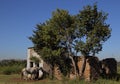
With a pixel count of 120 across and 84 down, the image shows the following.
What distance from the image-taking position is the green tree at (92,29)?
27453mm

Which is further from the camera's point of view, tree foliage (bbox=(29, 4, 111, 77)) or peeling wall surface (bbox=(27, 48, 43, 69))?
peeling wall surface (bbox=(27, 48, 43, 69))

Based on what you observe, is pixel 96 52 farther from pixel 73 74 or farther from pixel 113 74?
pixel 113 74

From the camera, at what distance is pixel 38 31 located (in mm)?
30453

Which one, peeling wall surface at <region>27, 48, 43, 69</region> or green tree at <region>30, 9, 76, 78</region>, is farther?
peeling wall surface at <region>27, 48, 43, 69</region>

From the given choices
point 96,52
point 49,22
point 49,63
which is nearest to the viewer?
point 96,52

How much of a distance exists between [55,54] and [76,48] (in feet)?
7.28

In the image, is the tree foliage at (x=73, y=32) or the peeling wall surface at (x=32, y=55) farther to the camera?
the peeling wall surface at (x=32, y=55)

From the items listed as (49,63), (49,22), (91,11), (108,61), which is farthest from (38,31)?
(108,61)

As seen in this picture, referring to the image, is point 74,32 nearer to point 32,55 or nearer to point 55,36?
point 55,36

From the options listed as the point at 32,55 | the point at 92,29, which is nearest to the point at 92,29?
the point at 92,29

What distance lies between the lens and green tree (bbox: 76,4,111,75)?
27.5 m

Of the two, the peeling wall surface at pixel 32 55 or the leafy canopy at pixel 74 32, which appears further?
the peeling wall surface at pixel 32 55

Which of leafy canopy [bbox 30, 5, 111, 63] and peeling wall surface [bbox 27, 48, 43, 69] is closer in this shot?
leafy canopy [bbox 30, 5, 111, 63]

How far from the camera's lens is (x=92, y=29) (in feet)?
92.3
